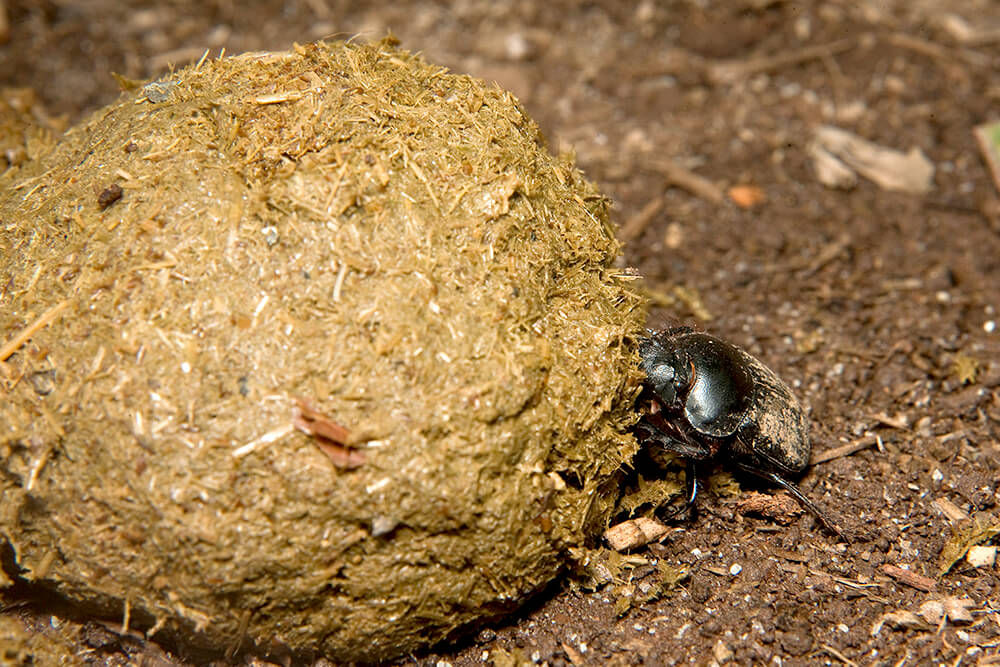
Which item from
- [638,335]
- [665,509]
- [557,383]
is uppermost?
[557,383]

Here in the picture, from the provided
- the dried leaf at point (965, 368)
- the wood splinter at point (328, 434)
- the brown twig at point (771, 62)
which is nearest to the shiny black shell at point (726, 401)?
the dried leaf at point (965, 368)

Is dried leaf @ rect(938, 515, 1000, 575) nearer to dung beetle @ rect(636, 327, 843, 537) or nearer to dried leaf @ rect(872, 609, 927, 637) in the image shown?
dried leaf @ rect(872, 609, 927, 637)

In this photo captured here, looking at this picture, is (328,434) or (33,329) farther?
(33,329)

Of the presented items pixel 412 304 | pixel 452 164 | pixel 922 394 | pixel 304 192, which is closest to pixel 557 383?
pixel 412 304

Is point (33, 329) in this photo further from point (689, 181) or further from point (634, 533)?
point (689, 181)

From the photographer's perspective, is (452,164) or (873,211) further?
(873,211)

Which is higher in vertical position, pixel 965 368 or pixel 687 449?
pixel 687 449

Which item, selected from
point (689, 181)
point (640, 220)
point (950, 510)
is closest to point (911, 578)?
point (950, 510)

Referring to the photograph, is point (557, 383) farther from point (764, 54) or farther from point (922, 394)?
point (764, 54)

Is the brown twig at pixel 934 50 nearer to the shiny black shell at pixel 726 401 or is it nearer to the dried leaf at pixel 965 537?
the shiny black shell at pixel 726 401
